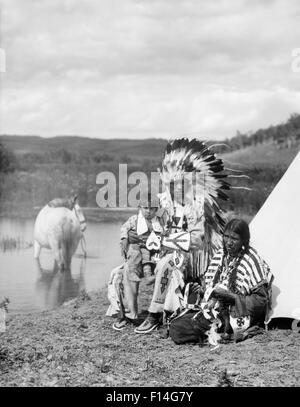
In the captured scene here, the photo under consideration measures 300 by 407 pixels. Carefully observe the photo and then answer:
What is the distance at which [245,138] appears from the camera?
8547 mm

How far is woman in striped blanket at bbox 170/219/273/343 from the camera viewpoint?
18.5 feet

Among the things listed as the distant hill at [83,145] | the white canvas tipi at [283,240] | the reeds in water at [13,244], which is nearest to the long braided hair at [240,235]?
the white canvas tipi at [283,240]

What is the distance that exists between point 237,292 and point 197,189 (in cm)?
110

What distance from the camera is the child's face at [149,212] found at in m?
6.42

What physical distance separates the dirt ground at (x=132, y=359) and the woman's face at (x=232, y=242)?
29.3 inches

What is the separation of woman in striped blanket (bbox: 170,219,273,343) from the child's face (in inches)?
37.2

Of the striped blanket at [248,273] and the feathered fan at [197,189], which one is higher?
the feathered fan at [197,189]

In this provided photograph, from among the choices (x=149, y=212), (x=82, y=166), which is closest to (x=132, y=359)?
(x=149, y=212)

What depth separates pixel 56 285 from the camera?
7621 millimetres

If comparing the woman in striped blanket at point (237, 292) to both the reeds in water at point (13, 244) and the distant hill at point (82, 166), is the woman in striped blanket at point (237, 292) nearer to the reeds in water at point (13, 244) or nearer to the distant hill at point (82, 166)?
the distant hill at point (82, 166)
